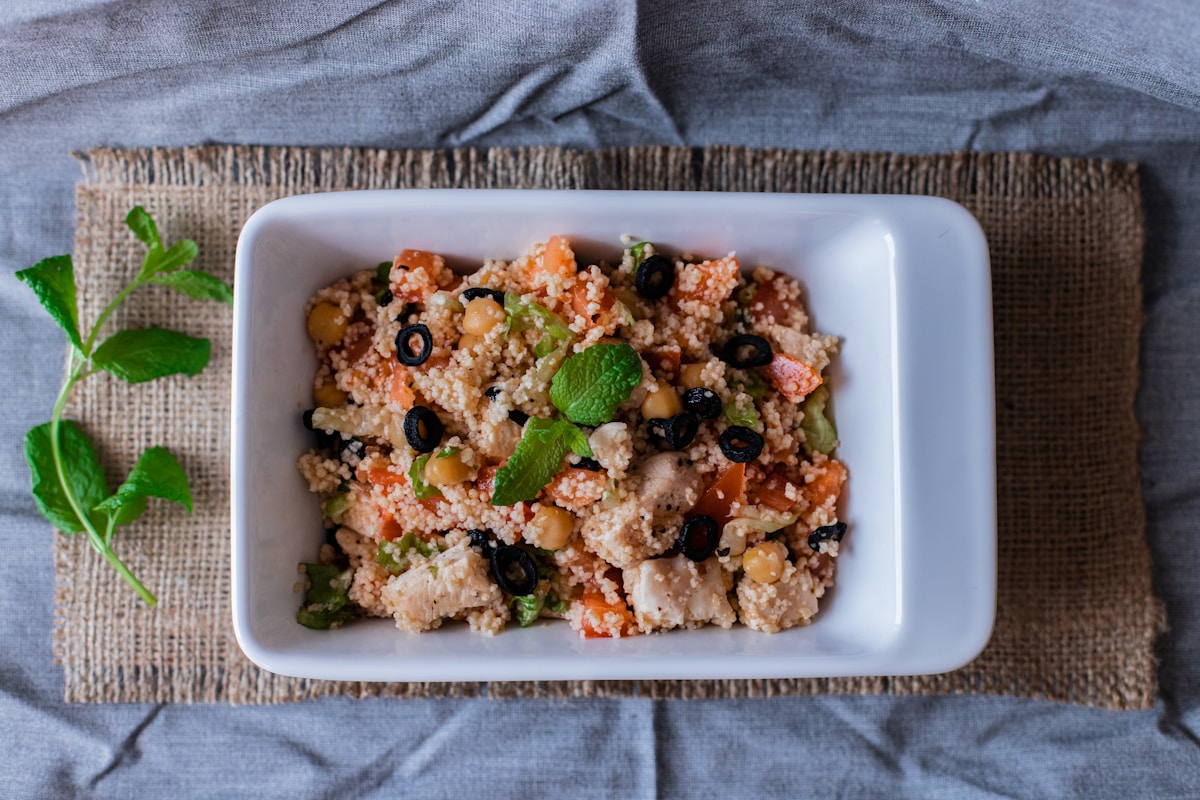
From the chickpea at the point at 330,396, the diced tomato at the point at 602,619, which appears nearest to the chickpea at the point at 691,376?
the diced tomato at the point at 602,619

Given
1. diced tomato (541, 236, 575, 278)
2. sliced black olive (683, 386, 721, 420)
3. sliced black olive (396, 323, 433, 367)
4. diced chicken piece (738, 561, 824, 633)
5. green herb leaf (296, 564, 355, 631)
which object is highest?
diced tomato (541, 236, 575, 278)

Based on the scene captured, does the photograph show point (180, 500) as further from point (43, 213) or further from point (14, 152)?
point (14, 152)

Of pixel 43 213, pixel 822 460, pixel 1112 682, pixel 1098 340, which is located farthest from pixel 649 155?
pixel 1112 682

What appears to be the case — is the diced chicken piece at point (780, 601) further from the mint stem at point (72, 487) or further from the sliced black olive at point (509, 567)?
the mint stem at point (72, 487)

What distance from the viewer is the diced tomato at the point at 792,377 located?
186 centimetres

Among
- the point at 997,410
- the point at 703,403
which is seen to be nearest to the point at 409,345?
the point at 703,403

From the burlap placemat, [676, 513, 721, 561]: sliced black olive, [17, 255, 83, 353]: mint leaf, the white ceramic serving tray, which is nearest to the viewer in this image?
the white ceramic serving tray

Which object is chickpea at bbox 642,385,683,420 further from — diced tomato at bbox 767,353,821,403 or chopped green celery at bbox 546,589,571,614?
chopped green celery at bbox 546,589,571,614

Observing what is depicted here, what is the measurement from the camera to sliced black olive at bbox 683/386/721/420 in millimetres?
1786

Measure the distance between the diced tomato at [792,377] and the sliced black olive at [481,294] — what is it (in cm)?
59

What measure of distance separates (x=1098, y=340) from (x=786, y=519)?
105 centimetres

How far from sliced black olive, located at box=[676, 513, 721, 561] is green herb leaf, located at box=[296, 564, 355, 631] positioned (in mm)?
722

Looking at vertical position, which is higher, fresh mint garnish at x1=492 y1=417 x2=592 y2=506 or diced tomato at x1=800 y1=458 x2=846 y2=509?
fresh mint garnish at x1=492 y1=417 x2=592 y2=506

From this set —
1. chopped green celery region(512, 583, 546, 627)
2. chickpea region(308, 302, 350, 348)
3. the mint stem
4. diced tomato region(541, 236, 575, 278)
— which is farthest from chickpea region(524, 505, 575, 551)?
the mint stem
